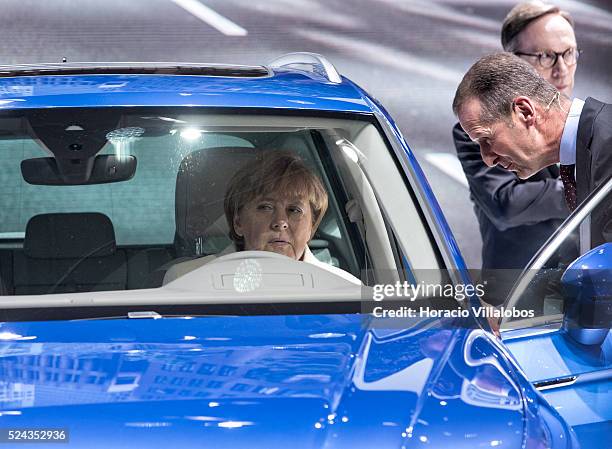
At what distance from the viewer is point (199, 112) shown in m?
2.88

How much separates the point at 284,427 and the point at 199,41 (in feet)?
17.1

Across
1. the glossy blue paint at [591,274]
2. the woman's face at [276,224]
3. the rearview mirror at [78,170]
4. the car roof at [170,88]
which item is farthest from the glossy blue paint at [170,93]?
the glossy blue paint at [591,274]

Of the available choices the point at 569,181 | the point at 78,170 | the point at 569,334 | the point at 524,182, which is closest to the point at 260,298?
the point at 78,170

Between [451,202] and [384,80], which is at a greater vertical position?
[384,80]

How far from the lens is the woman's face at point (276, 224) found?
10.2 feet

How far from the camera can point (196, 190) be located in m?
3.13

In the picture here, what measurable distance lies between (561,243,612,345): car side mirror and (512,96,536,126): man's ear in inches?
33.1

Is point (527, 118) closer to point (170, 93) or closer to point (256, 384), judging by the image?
point (170, 93)

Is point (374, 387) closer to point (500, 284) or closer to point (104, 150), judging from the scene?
point (104, 150)

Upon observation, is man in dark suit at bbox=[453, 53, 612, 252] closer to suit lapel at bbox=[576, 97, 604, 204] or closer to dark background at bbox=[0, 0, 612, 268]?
suit lapel at bbox=[576, 97, 604, 204]

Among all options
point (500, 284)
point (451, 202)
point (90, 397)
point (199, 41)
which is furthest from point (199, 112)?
point (451, 202)

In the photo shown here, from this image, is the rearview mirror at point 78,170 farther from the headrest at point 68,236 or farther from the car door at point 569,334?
the car door at point 569,334

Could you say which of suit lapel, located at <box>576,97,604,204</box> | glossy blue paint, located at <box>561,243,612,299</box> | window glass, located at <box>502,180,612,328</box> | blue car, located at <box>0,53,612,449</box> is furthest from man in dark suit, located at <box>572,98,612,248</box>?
glossy blue paint, located at <box>561,243,612,299</box>

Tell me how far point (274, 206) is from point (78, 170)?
560 millimetres
